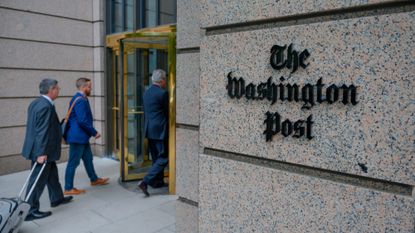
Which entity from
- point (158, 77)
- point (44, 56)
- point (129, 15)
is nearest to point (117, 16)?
point (129, 15)

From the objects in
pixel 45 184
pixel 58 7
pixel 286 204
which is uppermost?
pixel 58 7

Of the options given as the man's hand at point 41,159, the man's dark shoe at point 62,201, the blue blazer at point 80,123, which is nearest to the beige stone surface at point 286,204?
the man's hand at point 41,159

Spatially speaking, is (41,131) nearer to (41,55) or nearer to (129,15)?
(41,55)

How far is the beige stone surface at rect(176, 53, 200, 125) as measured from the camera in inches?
124

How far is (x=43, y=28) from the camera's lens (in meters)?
7.60

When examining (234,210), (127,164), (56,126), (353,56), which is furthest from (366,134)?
(127,164)

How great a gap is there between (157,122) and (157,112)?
161 millimetres

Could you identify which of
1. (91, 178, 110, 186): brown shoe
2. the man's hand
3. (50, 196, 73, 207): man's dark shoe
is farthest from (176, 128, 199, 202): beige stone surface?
(91, 178, 110, 186): brown shoe

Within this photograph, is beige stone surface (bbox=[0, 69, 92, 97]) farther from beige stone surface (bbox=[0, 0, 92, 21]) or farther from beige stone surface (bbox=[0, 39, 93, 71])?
beige stone surface (bbox=[0, 0, 92, 21])

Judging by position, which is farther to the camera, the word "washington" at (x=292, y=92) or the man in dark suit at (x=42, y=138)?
the man in dark suit at (x=42, y=138)

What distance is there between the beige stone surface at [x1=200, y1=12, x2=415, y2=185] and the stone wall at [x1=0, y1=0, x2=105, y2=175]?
6.13m

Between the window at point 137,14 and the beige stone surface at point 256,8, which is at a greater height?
the window at point 137,14

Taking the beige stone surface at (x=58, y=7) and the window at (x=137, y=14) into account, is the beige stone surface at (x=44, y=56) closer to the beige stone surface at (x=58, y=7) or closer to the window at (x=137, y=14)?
the beige stone surface at (x=58, y=7)

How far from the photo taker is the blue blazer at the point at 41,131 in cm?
471
